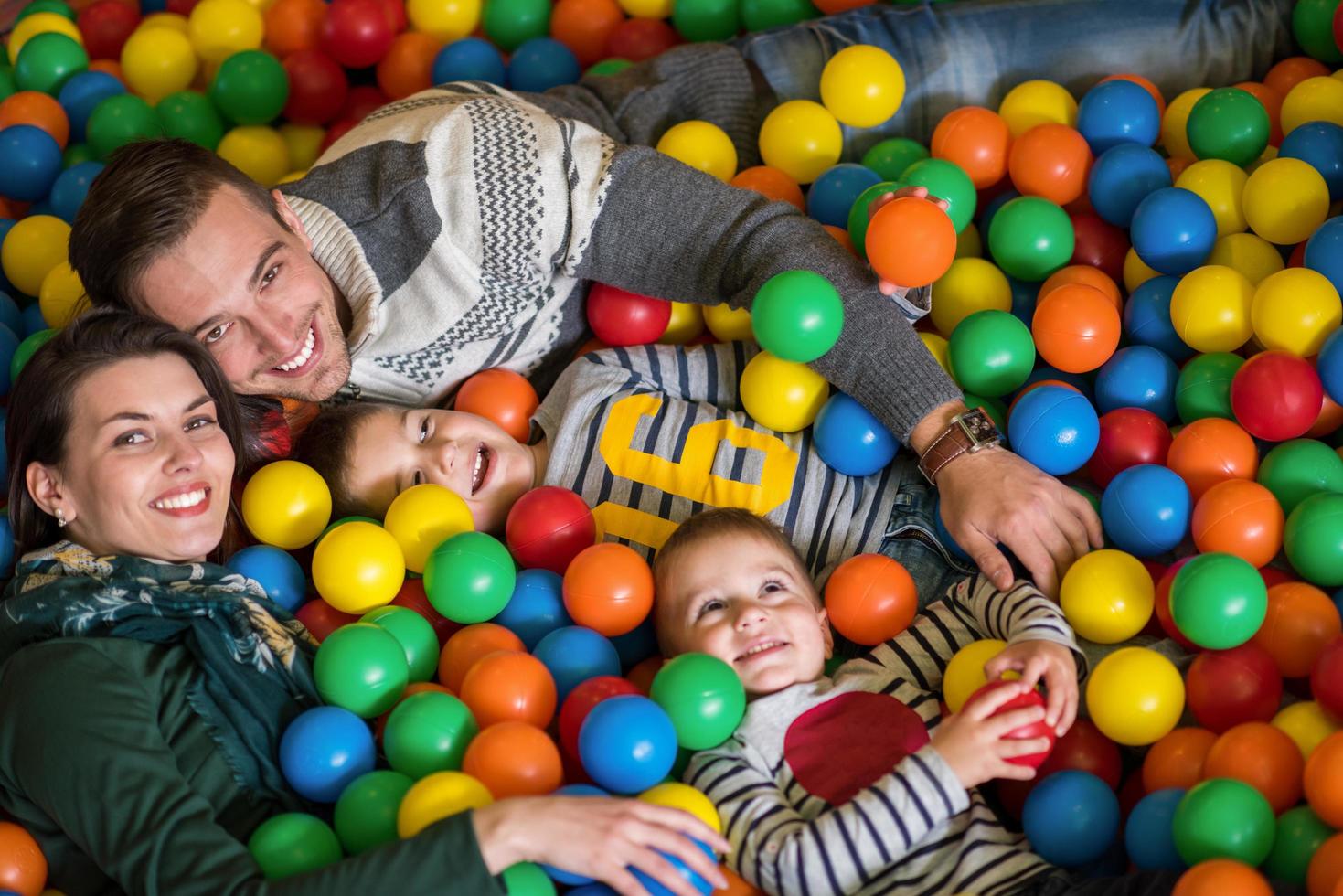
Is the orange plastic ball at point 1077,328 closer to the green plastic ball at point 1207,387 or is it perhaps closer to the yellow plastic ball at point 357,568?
the green plastic ball at point 1207,387

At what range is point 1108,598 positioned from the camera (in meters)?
1.69

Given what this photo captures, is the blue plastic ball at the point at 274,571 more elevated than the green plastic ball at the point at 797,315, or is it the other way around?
the green plastic ball at the point at 797,315

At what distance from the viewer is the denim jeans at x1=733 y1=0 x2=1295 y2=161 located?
252cm

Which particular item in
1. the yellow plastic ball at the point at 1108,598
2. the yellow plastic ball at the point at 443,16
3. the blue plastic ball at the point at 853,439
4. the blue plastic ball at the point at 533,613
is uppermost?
the yellow plastic ball at the point at 443,16

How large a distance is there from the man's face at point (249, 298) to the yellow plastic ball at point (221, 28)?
45.9 inches

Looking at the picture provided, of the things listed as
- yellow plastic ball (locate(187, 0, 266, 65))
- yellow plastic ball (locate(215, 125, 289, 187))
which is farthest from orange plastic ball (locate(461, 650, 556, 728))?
yellow plastic ball (locate(187, 0, 266, 65))

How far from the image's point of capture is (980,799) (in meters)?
1.57

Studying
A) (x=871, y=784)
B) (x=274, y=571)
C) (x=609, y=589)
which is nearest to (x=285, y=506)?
(x=274, y=571)

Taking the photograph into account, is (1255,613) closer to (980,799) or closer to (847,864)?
(980,799)

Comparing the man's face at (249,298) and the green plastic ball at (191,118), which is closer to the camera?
the man's face at (249,298)

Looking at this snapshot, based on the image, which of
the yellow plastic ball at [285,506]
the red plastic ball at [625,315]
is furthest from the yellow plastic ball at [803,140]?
the yellow plastic ball at [285,506]

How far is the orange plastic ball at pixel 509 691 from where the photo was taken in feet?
5.37

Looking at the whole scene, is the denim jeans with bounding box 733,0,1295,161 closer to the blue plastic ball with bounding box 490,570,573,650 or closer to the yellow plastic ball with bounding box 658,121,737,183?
the yellow plastic ball with bounding box 658,121,737,183

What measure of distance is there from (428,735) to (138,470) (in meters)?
0.52
